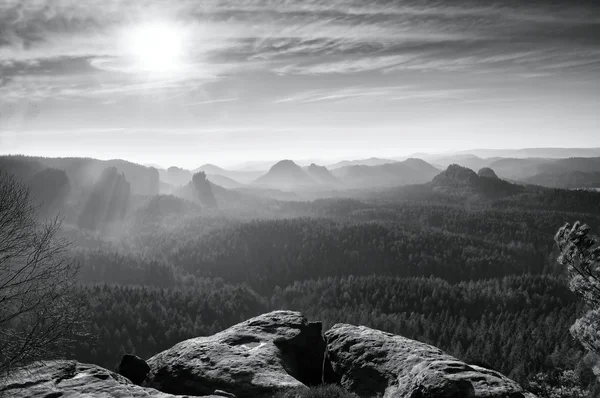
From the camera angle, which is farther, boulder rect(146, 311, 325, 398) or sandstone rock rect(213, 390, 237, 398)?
boulder rect(146, 311, 325, 398)

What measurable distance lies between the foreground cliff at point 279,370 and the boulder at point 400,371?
2.1 inches

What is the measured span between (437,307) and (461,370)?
498 feet

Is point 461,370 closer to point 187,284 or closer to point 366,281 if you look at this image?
point 366,281

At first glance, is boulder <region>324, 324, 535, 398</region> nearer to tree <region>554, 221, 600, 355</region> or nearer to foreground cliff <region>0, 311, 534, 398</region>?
foreground cliff <region>0, 311, 534, 398</region>

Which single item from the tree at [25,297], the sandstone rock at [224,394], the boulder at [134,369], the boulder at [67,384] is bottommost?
the boulder at [134,369]

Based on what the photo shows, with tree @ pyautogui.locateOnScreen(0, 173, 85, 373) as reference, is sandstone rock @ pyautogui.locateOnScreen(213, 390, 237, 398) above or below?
below

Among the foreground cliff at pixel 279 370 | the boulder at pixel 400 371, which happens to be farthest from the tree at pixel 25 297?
the boulder at pixel 400 371

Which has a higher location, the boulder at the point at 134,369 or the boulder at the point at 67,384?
the boulder at the point at 67,384

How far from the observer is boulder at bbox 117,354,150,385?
26531 millimetres

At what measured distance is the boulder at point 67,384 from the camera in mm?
19766

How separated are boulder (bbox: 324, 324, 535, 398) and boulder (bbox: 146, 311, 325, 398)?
2.04 m

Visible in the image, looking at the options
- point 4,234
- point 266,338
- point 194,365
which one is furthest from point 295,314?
point 4,234

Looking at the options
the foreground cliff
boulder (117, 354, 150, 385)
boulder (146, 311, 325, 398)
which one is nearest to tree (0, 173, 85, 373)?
the foreground cliff

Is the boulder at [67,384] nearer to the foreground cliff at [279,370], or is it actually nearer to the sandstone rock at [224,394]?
the foreground cliff at [279,370]
